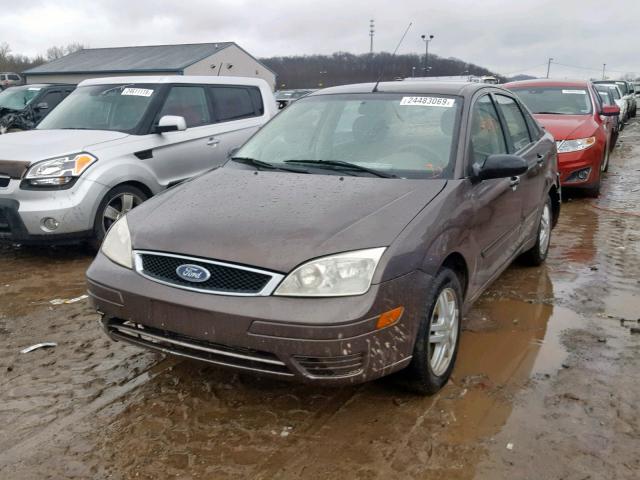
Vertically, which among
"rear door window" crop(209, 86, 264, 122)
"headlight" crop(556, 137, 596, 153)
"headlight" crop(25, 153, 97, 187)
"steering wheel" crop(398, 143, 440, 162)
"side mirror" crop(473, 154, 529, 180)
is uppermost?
"rear door window" crop(209, 86, 264, 122)

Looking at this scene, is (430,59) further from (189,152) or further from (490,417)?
(490,417)

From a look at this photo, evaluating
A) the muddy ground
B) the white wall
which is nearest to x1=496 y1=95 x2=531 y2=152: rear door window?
the muddy ground

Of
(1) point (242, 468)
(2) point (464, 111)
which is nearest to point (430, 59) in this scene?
(2) point (464, 111)

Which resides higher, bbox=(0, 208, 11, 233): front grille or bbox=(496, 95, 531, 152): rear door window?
bbox=(496, 95, 531, 152): rear door window

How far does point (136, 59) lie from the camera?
40500mm

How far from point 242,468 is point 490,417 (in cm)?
125

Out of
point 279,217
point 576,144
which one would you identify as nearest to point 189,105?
point 279,217

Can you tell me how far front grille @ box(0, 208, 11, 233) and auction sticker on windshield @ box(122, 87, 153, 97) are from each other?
1.96 m

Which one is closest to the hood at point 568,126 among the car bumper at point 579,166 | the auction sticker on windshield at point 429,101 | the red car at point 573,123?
the red car at point 573,123

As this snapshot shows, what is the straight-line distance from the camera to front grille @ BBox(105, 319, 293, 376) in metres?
2.62

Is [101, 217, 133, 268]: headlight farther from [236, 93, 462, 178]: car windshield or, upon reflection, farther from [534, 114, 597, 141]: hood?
[534, 114, 597, 141]: hood

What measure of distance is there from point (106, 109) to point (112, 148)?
943mm

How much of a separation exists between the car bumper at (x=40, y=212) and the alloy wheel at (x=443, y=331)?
12.0 ft

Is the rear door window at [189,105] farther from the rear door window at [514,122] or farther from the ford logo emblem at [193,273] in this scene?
the ford logo emblem at [193,273]
